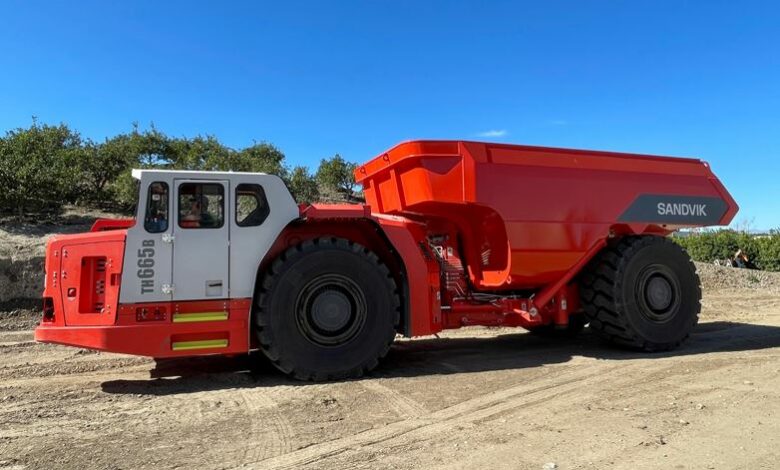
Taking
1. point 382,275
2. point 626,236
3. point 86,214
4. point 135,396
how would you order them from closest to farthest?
point 135,396 → point 382,275 → point 626,236 → point 86,214

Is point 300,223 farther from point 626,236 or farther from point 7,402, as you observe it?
point 626,236

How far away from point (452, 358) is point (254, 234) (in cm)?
310

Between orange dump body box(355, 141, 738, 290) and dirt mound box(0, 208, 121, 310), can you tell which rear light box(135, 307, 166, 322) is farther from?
dirt mound box(0, 208, 121, 310)

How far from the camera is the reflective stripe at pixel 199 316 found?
18.5 feet

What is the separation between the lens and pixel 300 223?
20.6 feet

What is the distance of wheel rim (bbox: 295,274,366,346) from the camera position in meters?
6.00

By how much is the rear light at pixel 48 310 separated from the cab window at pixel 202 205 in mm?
1597

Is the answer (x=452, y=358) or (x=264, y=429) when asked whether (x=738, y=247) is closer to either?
(x=452, y=358)

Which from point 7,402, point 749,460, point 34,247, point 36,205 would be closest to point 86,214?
point 36,205

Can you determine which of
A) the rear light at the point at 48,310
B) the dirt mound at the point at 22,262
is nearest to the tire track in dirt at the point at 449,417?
the rear light at the point at 48,310

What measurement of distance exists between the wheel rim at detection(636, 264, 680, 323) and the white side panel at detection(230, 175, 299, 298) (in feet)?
15.6

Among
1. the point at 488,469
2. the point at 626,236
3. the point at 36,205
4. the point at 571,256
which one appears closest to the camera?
the point at 488,469

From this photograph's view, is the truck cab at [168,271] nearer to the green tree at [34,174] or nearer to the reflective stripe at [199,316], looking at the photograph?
the reflective stripe at [199,316]

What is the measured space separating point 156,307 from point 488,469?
3.54m
